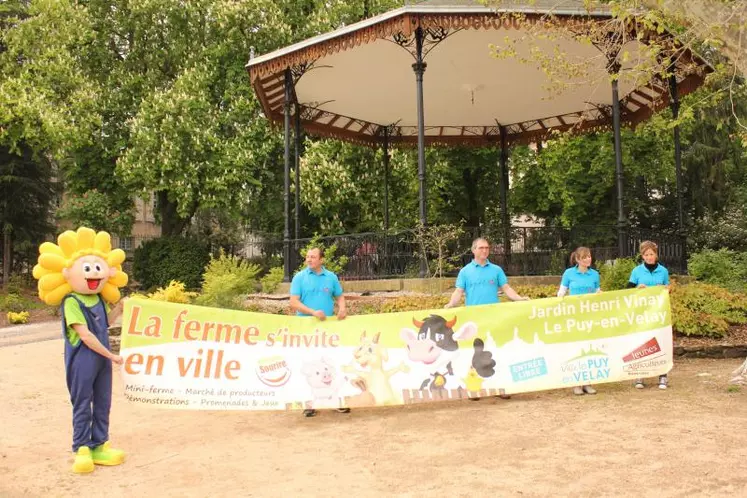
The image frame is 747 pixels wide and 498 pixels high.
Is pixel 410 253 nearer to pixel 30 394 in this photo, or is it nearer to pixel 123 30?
pixel 30 394

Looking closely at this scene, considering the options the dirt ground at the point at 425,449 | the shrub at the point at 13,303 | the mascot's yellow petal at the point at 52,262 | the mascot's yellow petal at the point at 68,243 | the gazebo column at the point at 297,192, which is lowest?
the dirt ground at the point at 425,449

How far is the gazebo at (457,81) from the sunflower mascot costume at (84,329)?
7333 millimetres

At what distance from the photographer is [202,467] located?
5418 millimetres

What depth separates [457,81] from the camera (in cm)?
1759

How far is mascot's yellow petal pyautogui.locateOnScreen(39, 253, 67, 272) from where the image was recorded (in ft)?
18.3

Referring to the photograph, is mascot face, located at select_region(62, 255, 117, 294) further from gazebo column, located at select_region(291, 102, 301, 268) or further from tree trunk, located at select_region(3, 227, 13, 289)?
tree trunk, located at select_region(3, 227, 13, 289)

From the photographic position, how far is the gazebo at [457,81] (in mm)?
12375

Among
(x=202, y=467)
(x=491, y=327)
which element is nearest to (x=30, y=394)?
(x=202, y=467)

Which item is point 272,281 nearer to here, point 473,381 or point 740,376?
point 473,381

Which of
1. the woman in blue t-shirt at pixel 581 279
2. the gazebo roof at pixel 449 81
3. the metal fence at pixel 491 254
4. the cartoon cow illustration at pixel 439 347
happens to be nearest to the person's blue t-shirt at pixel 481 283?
the cartoon cow illustration at pixel 439 347

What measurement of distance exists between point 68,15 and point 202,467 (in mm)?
23129

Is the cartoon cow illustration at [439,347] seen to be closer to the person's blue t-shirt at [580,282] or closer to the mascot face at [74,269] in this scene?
the person's blue t-shirt at [580,282]

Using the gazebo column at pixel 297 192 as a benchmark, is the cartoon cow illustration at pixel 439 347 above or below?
below

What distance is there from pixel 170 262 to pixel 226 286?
13.3 m
